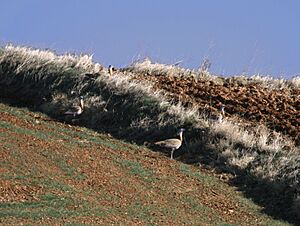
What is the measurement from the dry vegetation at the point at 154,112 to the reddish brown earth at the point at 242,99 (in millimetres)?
365

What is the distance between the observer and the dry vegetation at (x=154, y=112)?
2234 centimetres

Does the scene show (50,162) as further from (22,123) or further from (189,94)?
(189,94)

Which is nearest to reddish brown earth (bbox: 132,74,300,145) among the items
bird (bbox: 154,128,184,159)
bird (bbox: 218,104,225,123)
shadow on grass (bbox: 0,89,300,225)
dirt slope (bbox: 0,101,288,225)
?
bird (bbox: 218,104,225,123)

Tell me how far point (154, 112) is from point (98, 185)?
7391 millimetres

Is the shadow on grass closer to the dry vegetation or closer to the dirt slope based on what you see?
the dry vegetation

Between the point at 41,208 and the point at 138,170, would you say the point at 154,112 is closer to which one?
the point at 138,170

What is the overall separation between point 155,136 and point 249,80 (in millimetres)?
7245

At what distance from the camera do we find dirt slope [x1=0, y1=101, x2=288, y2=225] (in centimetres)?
1644

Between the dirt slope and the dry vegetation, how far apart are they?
1050 mm

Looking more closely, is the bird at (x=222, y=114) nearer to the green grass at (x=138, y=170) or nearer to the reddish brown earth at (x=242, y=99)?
the reddish brown earth at (x=242, y=99)

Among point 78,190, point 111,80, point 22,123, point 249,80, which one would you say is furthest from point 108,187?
point 249,80

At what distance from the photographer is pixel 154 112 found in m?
25.7

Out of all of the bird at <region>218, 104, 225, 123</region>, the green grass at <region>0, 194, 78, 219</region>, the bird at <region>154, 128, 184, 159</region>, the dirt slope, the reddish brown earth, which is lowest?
the green grass at <region>0, 194, 78, 219</region>

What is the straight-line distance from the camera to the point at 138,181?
19844 millimetres
